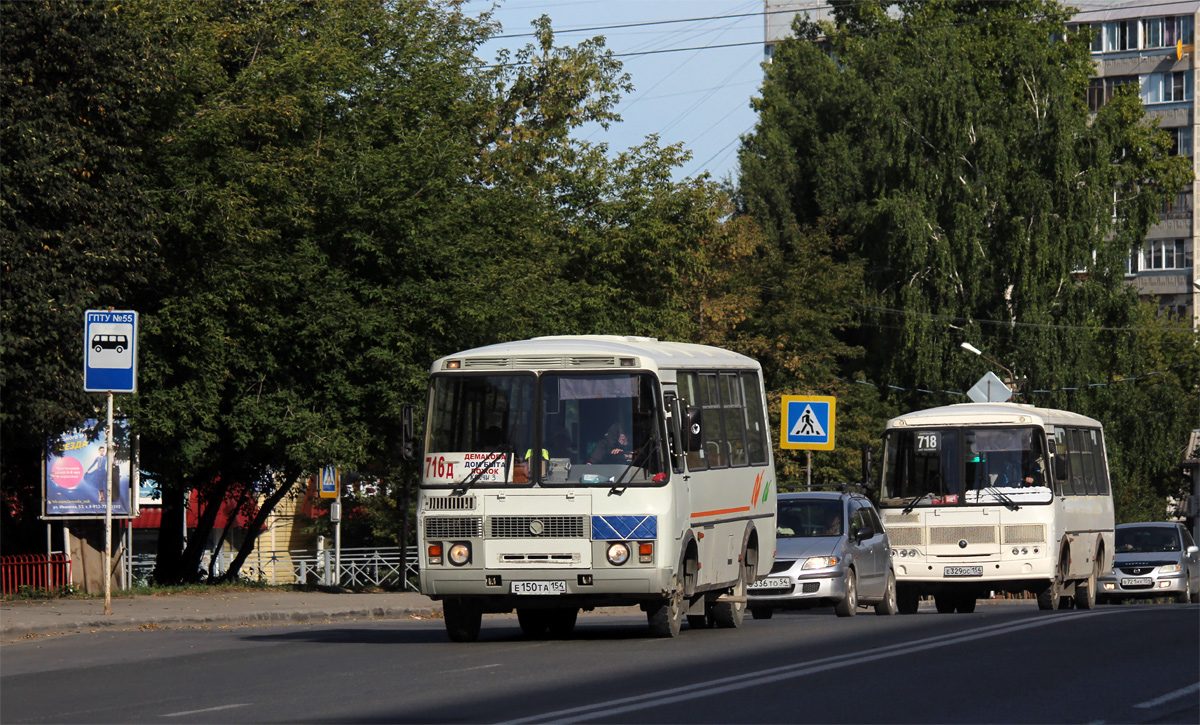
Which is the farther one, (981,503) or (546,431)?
(981,503)

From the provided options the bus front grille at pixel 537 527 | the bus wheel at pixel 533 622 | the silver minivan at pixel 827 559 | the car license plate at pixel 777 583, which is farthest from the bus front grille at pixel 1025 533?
the bus front grille at pixel 537 527

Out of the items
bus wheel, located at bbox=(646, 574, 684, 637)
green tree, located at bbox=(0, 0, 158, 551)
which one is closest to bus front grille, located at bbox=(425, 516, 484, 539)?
bus wheel, located at bbox=(646, 574, 684, 637)

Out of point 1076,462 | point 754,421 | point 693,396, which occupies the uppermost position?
point 693,396

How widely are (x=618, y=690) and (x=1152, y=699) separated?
353cm

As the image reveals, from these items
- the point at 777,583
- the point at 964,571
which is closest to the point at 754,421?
the point at 777,583

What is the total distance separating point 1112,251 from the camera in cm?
5859

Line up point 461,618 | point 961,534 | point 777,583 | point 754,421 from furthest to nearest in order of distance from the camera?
point 961,534 → point 777,583 → point 754,421 → point 461,618

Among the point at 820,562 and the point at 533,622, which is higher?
the point at 820,562

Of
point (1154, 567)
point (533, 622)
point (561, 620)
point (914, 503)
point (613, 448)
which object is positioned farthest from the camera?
point (1154, 567)

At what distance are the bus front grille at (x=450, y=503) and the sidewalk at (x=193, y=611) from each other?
5132 mm

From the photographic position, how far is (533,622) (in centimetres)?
1812

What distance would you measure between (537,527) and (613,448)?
103cm

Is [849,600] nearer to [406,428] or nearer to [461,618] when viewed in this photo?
[461,618]

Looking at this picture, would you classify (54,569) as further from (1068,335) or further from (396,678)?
(1068,335)
